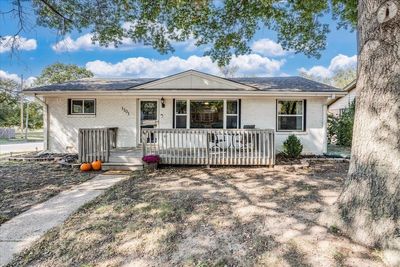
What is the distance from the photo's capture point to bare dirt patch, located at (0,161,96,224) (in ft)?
16.3

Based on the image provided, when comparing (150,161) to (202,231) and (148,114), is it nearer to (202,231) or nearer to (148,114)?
(148,114)

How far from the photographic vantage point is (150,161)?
26.2 feet

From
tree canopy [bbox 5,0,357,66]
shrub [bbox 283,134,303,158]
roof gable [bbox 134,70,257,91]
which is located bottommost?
shrub [bbox 283,134,303,158]

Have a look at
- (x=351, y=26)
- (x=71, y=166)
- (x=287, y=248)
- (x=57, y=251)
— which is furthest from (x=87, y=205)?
(x=351, y=26)

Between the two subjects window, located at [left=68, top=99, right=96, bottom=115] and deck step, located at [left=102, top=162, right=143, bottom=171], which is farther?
window, located at [left=68, top=99, right=96, bottom=115]

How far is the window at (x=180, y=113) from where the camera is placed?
10.9m

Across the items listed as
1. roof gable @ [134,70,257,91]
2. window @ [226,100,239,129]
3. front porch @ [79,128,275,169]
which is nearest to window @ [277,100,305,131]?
window @ [226,100,239,129]

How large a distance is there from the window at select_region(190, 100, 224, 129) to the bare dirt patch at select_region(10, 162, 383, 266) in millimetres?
5301

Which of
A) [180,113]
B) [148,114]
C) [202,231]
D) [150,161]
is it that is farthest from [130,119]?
[202,231]

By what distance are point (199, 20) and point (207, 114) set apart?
3719 millimetres

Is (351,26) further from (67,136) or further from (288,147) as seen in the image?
(67,136)

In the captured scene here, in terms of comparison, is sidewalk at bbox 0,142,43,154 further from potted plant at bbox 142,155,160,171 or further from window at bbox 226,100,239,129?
window at bbox 226,100,239,129

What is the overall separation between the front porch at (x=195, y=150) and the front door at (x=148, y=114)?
8.39 ft

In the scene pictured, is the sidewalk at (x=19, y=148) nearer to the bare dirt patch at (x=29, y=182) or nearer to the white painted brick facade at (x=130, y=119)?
the white painted brick facade at (x=130, y=119)
